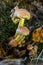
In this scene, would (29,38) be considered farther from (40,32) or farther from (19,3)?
(19,3)

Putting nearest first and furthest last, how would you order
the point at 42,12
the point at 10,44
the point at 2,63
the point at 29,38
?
1. the point at 2,63
2. the point at 10,44
3. the point at 29,38
4. the point at 42,12

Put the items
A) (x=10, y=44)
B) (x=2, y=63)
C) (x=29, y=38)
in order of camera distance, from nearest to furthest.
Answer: (x=2, y=63)
(x=10, y=44)
(x=29, y=38)

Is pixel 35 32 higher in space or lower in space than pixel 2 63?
higher

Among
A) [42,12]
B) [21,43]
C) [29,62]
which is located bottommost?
[29,62]

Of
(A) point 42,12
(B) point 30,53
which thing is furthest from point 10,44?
(A) point 42,12

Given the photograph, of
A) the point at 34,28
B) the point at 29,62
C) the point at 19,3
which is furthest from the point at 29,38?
the point at 19,3

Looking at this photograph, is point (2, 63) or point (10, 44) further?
point (10, 44)

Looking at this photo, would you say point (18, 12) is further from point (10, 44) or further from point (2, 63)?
point (2, 63)

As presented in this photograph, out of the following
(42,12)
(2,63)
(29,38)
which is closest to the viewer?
(2,63)

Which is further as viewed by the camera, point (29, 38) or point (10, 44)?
point (29, 38)
